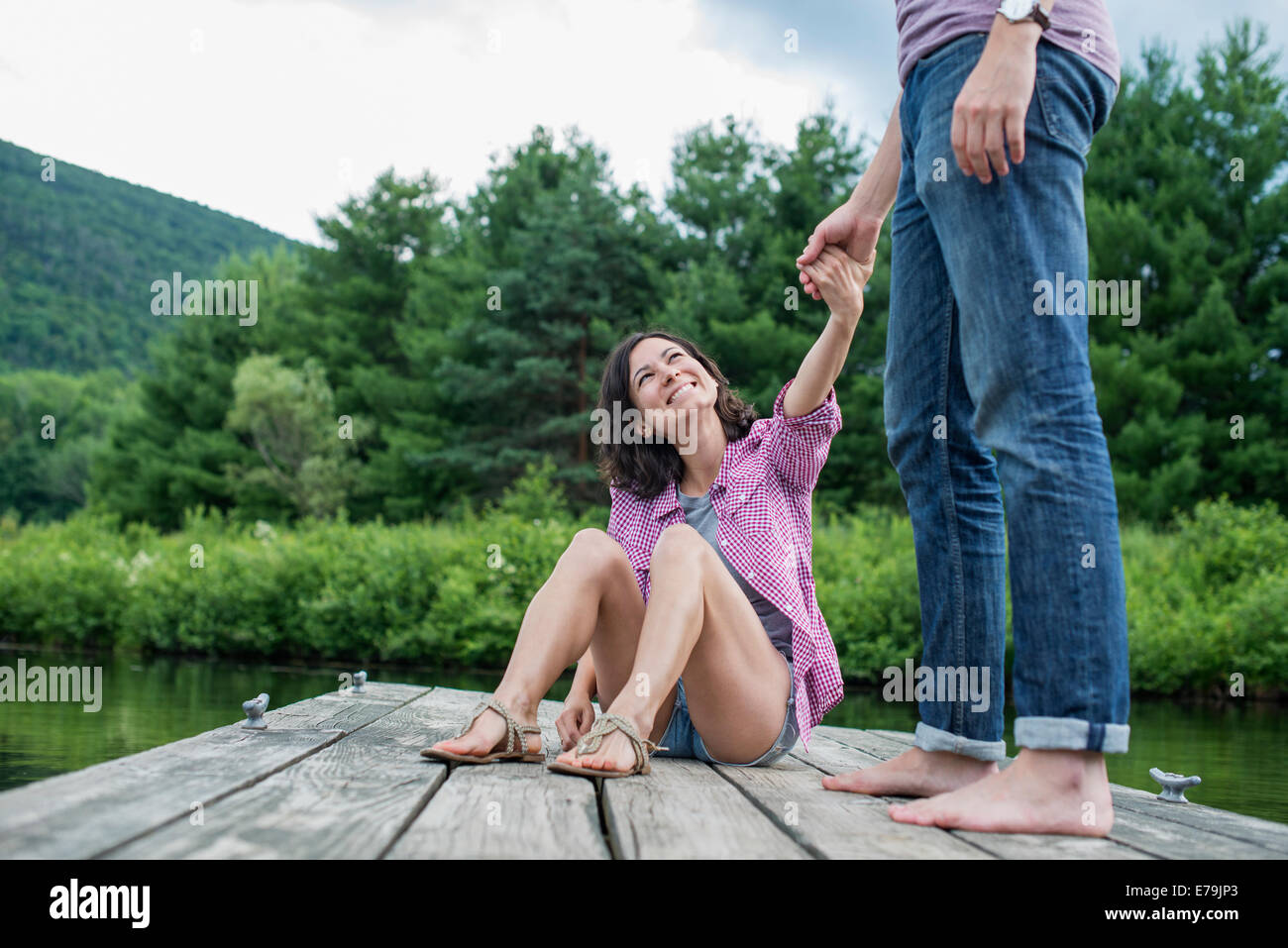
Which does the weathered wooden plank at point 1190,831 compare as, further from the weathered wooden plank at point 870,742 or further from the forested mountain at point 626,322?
the forested mountain at point 626,322

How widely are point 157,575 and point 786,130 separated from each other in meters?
13.3

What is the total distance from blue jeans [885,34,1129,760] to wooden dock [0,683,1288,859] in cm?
19

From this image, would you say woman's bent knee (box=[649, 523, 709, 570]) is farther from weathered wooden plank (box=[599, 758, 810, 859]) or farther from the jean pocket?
the jean pocket

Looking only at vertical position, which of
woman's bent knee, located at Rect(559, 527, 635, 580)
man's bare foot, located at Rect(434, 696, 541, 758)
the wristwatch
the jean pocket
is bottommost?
man's bare foot, located at Rect(434, 696, 541, 758)

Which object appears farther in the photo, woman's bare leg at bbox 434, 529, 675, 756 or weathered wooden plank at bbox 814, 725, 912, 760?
weathered wooden plank at bbox 814, 725, 912, 760

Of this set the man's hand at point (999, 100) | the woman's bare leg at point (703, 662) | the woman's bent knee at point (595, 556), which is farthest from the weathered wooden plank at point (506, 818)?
the man's hand at point (999, 100)

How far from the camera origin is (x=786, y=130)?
18500 mm

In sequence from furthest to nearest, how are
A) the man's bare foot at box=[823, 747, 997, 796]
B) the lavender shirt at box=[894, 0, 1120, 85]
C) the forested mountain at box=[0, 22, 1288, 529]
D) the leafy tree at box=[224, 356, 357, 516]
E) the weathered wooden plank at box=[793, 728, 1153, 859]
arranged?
the leafy tree at box=[224, 356, 357, 516], the forested mountain at box=[0, 22, 1288, 529], the man's bare foot at box=[823, 747, 997, 796], the lavender shirt at box=[894, 0, 1120, 85], the weathered wooden plank at box=[793, 728, 1153, 859]

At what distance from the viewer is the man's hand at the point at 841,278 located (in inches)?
70.5

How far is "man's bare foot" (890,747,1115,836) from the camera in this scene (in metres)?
1.25

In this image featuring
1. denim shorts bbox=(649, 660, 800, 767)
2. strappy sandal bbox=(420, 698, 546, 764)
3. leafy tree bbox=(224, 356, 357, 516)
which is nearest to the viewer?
strappy sandal bbox=(420, 698, 546, 764)

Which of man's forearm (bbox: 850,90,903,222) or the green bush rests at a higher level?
man's forearm (bbox: 850,90,903,222)

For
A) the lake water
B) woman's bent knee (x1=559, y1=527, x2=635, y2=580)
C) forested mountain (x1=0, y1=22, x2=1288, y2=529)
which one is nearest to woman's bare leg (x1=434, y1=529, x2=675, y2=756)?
woman's bent knee (x1=559, y1=527, x2=635, y2=580)
